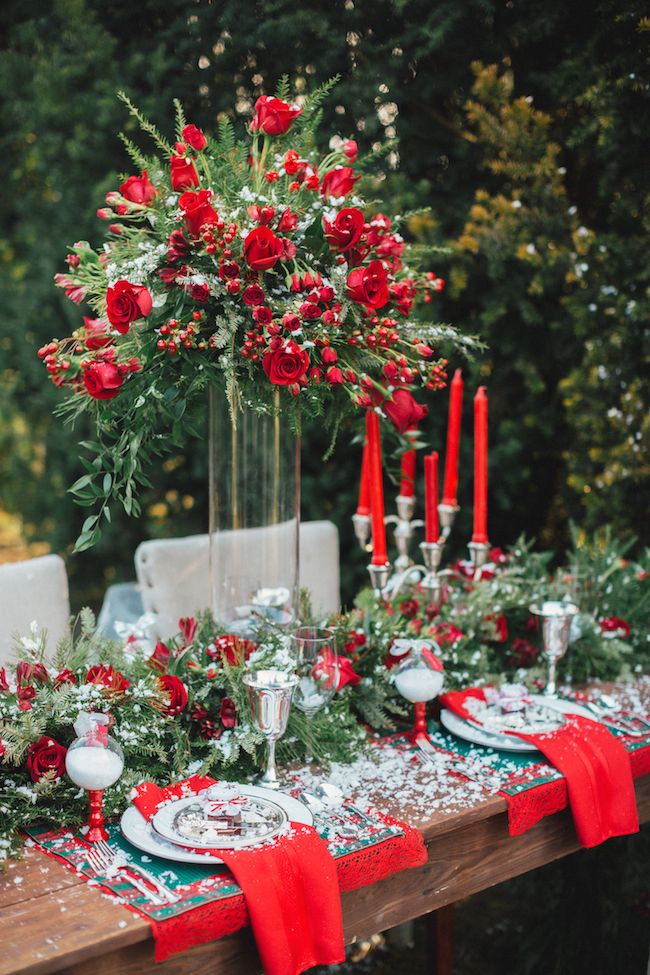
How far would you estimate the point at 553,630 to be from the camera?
1.92m

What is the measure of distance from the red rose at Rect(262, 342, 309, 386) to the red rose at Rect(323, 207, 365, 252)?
0.66 ft

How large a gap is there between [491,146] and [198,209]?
177 centimetres

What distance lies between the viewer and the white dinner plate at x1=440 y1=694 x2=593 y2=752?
1.68 metres

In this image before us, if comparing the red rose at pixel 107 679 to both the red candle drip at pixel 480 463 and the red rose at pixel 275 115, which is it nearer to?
the red candle drip at pixel 480 463

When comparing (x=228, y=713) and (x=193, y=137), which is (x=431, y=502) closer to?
(x=228, y=713)

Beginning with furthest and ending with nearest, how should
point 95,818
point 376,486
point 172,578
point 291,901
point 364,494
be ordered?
point 172,578 < point 364,494 < point 376,486 < point 95,818 < point 291,901

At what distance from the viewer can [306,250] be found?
1.64 meters

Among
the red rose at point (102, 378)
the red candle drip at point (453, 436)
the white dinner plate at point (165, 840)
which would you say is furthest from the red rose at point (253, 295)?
the white dinner plate at point (165, 840)

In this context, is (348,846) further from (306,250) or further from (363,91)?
(363,91)

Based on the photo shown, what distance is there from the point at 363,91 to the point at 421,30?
263 millimetres

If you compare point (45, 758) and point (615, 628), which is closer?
point (45, 758)

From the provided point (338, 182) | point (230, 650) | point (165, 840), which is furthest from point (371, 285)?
point (165, 840)

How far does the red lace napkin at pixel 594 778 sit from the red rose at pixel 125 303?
3.05 feet

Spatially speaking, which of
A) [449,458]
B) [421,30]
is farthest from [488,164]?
[449,458]
